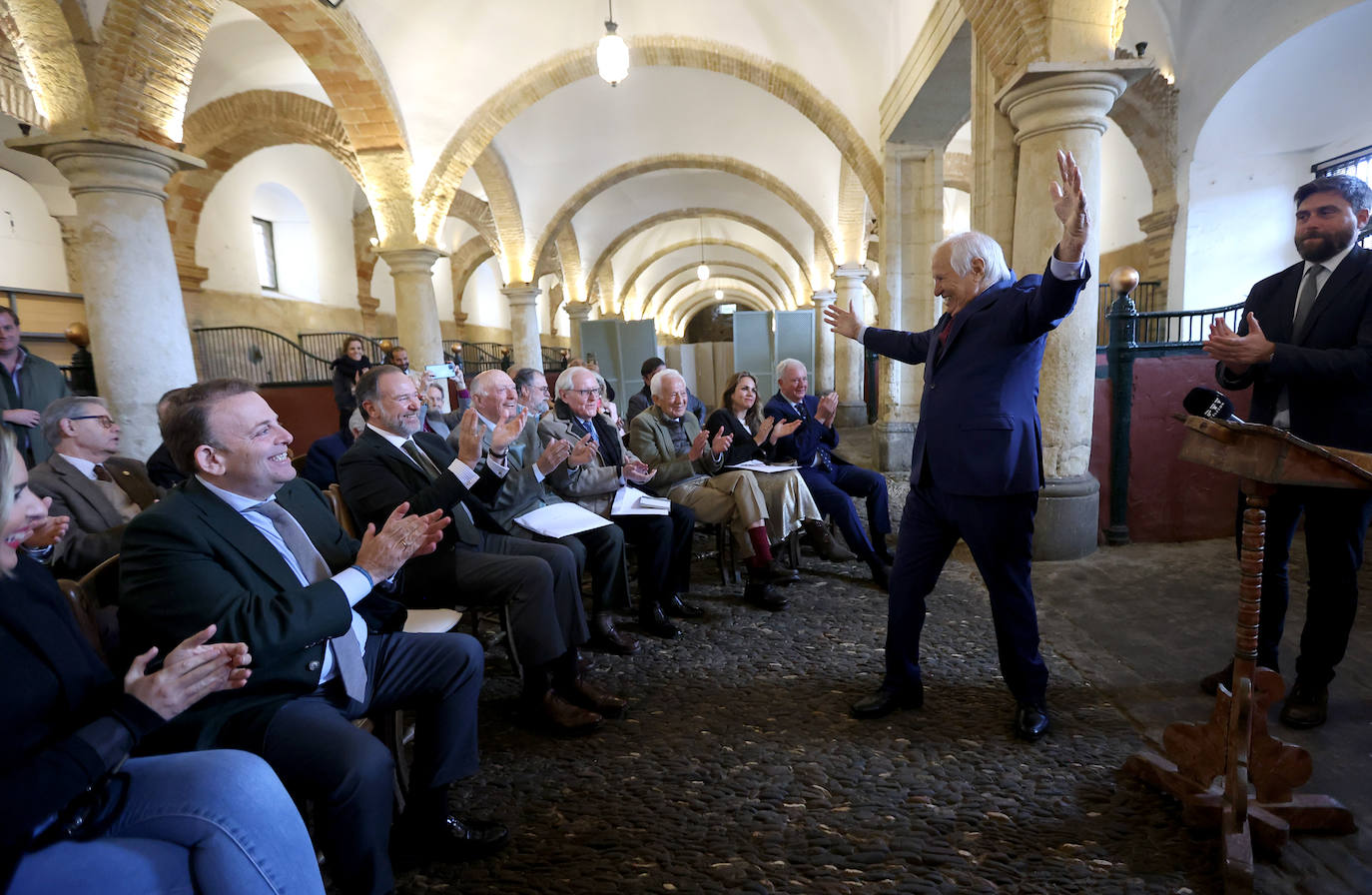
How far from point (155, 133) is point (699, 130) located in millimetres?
9526

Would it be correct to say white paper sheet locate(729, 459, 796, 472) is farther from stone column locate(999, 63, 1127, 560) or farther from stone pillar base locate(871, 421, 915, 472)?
stone pillar base locate(871, 421, 915, 472)

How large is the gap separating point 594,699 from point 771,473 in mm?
1979

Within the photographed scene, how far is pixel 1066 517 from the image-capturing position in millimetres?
4422

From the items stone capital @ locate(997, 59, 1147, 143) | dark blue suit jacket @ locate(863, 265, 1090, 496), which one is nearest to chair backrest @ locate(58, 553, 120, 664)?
dark blue suit jacket @ locate(863, 265, 1090, 496)

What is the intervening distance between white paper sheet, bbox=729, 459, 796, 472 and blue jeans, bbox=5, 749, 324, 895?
317 centimetres

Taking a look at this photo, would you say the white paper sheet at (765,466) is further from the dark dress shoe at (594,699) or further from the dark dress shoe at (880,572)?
the dark dress shoe at (594,699)

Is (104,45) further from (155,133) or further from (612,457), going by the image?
(612,457)

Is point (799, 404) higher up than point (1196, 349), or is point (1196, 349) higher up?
point (1196, 349)

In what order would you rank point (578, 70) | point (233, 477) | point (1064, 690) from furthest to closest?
point (578, 70) → point (1064, 690) → point (233, 477)

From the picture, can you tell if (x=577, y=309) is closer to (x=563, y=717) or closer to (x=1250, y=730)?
(x=563, y=717)

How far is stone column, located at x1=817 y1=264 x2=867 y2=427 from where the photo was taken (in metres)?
13.2

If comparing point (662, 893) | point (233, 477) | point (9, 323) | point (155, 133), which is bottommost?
point (662, 893)

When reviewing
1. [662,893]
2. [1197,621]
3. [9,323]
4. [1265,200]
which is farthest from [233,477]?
[1265,200]

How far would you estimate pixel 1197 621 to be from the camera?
3.44 meters
